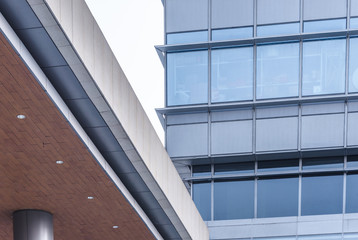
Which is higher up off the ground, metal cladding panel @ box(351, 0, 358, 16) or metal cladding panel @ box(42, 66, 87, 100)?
metal cladding panel @ box(351, 0, 358, 16)

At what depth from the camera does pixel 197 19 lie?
1073 inches

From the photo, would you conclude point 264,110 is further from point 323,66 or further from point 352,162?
point 352,162

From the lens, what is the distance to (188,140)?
88.0ft

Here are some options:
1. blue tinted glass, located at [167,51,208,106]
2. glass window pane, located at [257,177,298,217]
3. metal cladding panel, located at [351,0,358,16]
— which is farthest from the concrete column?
metal cladding panel, located at [351,0,358,16]

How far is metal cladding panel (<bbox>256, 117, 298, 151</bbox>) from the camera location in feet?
86.3

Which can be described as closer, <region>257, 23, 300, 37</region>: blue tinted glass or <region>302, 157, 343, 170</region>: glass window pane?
<region>302, 157, 343, 170</region>: glass window pane

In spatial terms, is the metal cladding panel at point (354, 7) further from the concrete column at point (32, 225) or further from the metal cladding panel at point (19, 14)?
the metal cladding panel at point (19, 14)

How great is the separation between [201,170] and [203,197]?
103cm

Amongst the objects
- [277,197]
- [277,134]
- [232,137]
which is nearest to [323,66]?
[277,134]

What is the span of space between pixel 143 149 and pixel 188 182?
11441 millimetres

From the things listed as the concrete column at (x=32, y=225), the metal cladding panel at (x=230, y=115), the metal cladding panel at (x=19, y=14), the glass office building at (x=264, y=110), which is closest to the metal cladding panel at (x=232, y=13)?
the glass office building at (x=264, y=110)

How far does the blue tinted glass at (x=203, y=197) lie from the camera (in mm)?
26719

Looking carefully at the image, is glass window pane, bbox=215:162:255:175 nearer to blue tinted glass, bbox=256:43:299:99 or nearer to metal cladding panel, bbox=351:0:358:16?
blue tinted glass, bbox=256:43:299:99

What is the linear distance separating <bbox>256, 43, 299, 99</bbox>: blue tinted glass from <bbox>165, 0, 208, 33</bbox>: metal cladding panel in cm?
245
